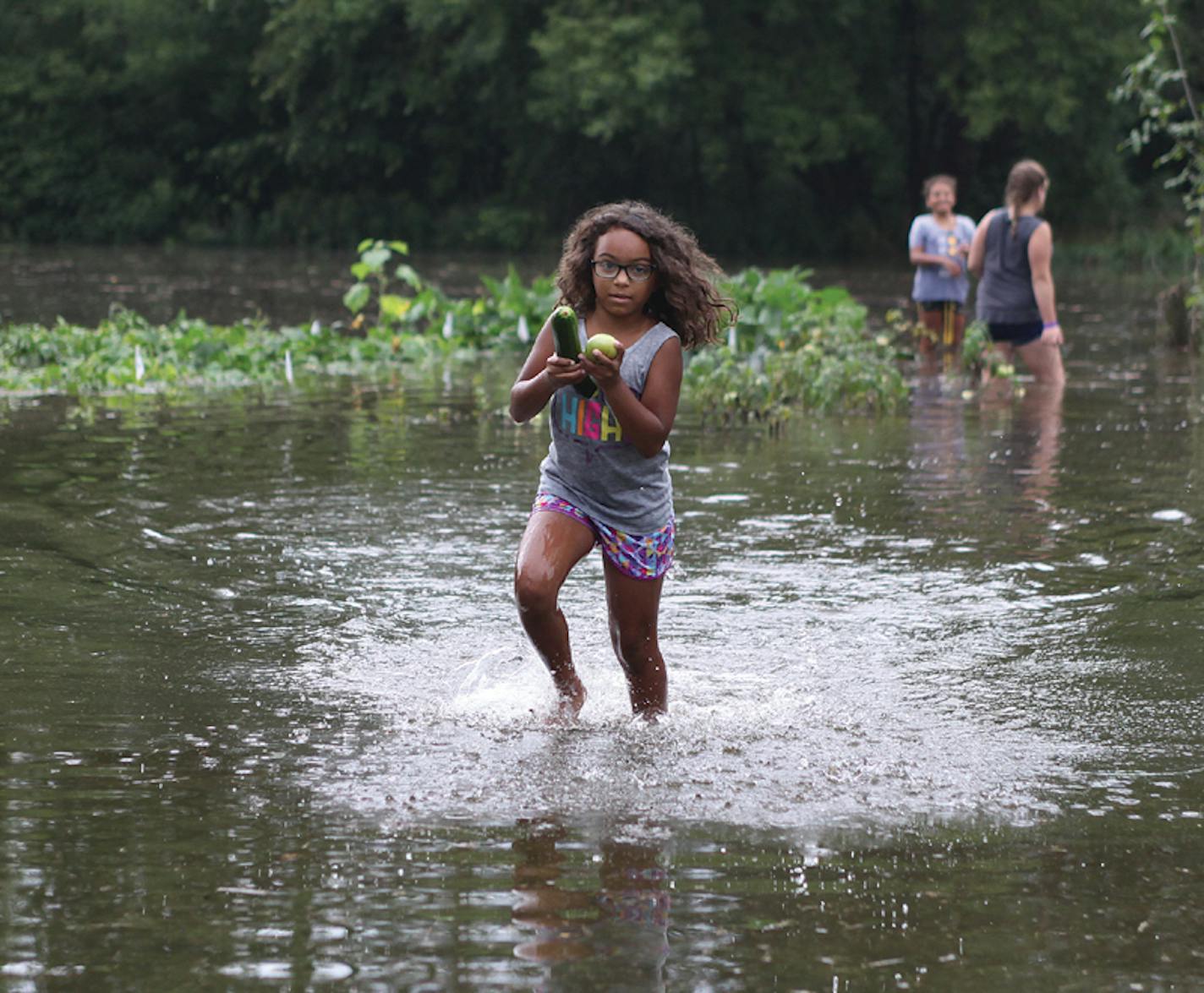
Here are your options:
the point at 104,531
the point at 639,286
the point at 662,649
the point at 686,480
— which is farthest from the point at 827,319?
the point at 639,286

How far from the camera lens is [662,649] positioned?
6.14 meters

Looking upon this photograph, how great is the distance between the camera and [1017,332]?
523 inches

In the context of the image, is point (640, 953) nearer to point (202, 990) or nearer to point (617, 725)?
point (202, 990)

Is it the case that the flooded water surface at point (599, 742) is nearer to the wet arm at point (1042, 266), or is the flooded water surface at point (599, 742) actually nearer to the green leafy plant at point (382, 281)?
the wet arm at point (1042, 266)

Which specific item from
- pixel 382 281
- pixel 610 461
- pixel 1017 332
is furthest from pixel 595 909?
pixel 382 281

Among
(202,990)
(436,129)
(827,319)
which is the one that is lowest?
(202,990)

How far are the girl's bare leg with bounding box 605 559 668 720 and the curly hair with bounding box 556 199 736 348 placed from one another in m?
0.67

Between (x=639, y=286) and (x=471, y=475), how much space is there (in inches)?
191

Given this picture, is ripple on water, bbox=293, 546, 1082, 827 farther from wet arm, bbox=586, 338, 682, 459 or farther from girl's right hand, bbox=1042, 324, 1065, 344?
girl's right hand, bbox=1042, 324, 1065, 344

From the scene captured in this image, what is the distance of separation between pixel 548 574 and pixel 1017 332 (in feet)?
29.4

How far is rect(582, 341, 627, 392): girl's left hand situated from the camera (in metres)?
4.70

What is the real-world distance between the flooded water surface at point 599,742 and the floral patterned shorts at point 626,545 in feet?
1.47

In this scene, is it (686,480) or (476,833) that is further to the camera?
(686,480)

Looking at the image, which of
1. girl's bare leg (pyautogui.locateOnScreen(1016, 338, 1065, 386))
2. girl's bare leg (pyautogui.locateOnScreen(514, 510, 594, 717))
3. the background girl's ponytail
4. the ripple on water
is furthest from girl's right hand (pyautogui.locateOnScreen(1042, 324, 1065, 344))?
girl's bare leg (pyautogui.locateOnScreen(514, 510, 594, 717))
